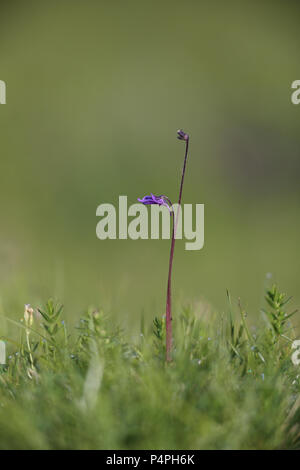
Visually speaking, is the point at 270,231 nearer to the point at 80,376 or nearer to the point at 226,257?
the point at 226,257

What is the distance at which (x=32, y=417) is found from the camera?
75cm

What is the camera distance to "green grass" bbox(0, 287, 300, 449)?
73cm

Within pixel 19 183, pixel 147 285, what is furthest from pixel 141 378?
pixel 19 183

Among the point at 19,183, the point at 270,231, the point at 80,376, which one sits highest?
the point at 19,183

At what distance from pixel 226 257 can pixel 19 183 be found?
1.59m

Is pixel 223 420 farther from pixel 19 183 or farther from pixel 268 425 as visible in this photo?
pixel 19 183

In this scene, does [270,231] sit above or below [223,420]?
above

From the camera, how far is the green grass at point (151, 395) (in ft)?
2.40

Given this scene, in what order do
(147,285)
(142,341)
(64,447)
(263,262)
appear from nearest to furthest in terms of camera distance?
1. (64,447)
2. (142,341)
3. (147,285)
4. (263,262)

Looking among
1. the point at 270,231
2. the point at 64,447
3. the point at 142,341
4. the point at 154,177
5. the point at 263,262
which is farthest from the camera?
the point at 154,177

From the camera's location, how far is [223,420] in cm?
77

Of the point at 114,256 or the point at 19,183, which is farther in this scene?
the point at 19,183

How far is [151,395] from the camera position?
0.76 metres

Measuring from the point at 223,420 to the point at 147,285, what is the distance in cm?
189
